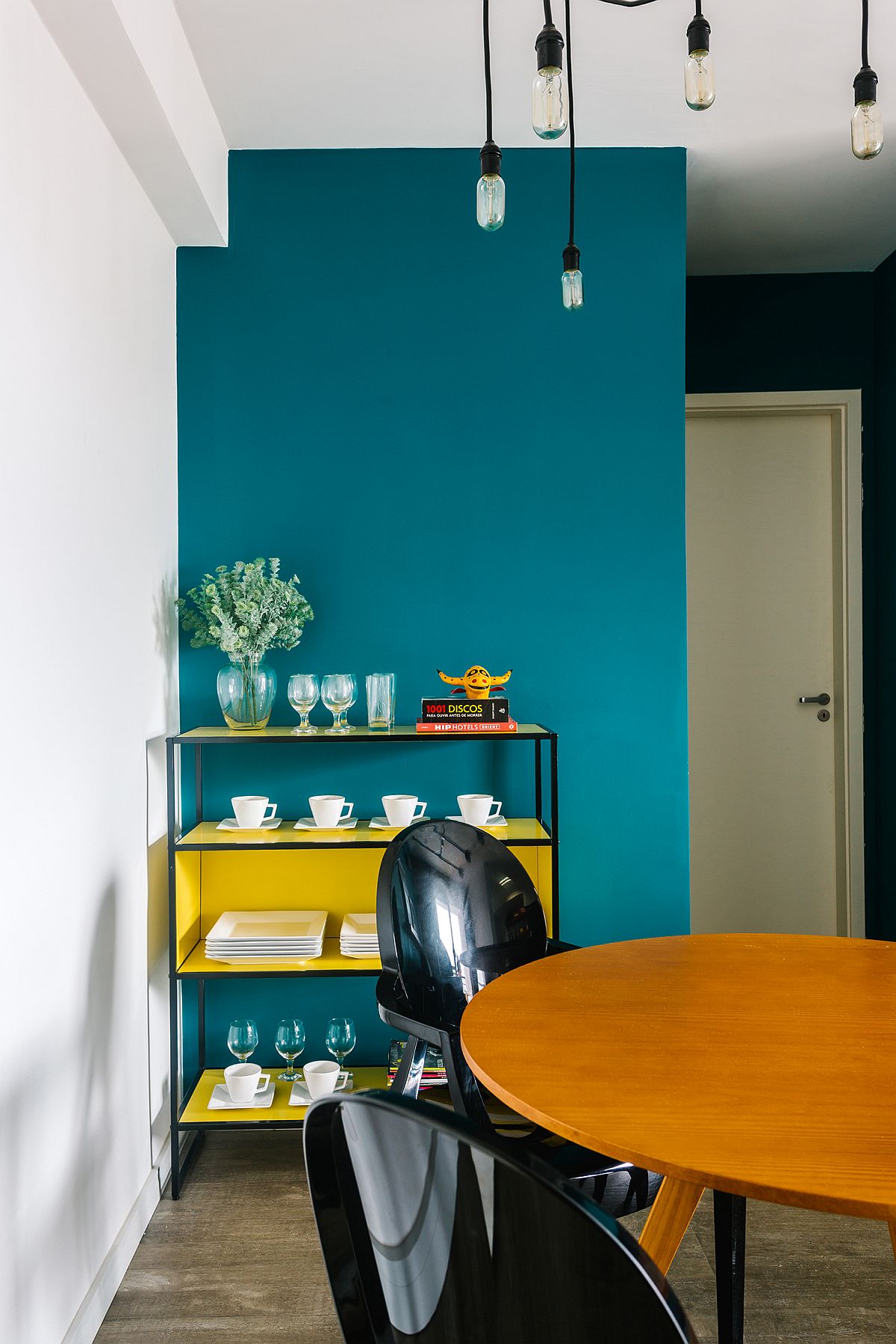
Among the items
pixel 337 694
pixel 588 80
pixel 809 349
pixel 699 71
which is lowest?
pixel 337 694

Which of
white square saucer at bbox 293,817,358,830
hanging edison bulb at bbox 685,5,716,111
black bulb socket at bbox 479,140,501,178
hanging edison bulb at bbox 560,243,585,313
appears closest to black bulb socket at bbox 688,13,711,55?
hanging edison bulb at bbox 685,5,716,111

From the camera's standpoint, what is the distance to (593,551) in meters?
2.92

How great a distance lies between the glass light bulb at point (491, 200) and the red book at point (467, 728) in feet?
4.53

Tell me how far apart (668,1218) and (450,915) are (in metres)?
0.65

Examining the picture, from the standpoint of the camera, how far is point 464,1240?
0.78m

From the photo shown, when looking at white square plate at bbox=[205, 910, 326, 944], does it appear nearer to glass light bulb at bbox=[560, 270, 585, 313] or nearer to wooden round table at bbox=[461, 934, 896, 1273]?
wooden round table at bbox=[461, 934, 896, 1273]

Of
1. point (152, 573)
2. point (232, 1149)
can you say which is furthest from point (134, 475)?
point (232, 1149)

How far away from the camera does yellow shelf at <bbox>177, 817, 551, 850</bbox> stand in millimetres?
2529

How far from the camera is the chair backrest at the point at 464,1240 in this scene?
0.72 m

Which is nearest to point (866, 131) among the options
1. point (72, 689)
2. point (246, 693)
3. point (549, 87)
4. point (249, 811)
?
point (549, 87)

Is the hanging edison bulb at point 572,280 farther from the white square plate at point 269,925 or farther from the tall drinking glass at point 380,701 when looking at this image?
the white square plate at point 269,925

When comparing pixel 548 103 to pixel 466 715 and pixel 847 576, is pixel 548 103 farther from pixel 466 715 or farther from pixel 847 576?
pixel 847 576

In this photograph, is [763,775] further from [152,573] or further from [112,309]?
[112,309]

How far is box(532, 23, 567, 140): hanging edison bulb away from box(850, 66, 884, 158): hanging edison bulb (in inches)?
17.8
